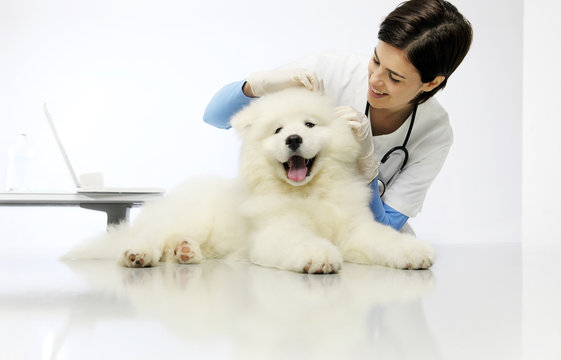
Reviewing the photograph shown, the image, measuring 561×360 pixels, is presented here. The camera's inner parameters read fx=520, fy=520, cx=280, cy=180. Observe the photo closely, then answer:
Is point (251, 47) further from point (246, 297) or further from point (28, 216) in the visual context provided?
point (246, 297)

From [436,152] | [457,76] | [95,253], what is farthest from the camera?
[457,76]

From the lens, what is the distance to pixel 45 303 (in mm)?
1287

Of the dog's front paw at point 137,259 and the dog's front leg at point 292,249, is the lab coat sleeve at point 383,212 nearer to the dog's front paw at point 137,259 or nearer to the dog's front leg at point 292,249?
the dog's front leg at point 292,249

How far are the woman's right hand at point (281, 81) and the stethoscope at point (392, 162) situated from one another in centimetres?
39

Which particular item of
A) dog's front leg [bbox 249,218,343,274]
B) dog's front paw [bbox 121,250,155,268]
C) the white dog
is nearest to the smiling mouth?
the white dog

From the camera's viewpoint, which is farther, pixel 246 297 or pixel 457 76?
pixel 457 76

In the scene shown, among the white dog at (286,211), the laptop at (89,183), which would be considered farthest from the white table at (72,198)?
the white dog at (286,211)

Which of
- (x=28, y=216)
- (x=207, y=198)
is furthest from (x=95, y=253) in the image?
(x=28, y=216)

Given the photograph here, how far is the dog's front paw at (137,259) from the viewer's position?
1976 mm

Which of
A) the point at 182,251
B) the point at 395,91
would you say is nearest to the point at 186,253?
the point at 182,251

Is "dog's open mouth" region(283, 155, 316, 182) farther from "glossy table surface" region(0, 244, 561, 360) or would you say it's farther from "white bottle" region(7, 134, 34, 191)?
"white bottle" region(7, 134, 34, 191)

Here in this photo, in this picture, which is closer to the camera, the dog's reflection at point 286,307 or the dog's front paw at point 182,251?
the dog's reflection at point 286,307

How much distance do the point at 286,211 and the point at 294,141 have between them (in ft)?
0.94

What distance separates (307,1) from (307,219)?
3.28 metres
